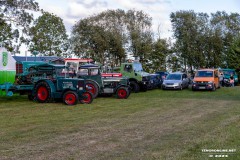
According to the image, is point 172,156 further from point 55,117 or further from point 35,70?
point 35,70

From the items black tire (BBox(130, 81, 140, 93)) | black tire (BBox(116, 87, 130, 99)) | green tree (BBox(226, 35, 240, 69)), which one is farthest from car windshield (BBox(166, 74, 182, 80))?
green tree (BBox(226, 35, 240, 69))

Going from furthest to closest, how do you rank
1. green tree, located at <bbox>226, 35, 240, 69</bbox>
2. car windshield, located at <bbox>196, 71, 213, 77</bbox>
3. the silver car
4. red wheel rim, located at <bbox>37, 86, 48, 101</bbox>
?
1. green tree, located at <bbox>226, 35, 240, 69</bbox>
2. car windshield, located at <bbox>196, 71, 213, 77</bbox>
3. the silver car
4. red wheel rim, located at <bbox>37, 86, 48, 101</bbox>

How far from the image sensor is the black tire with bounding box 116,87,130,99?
1831cm

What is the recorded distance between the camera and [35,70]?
16703 millimetres

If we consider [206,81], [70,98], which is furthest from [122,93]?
[206,81]

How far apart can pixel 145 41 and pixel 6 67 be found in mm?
30053

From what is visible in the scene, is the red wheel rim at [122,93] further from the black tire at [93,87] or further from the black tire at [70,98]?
the black tire at [70,98]

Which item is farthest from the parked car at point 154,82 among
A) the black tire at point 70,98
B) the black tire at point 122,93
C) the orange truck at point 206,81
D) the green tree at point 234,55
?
the green tree at point 234,55

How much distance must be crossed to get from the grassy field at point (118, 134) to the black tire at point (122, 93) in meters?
5.62

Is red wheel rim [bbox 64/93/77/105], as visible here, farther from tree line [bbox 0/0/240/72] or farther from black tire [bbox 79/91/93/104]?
tree line [bbox 0/0/240/72]

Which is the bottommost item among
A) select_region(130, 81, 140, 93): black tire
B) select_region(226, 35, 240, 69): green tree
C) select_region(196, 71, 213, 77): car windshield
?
select_region(130, 81, 140, 93): black tire

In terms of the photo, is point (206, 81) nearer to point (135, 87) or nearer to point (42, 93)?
point (135, 87)

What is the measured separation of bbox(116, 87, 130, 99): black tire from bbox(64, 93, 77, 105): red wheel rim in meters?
3.78

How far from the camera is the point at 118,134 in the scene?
830 cm
